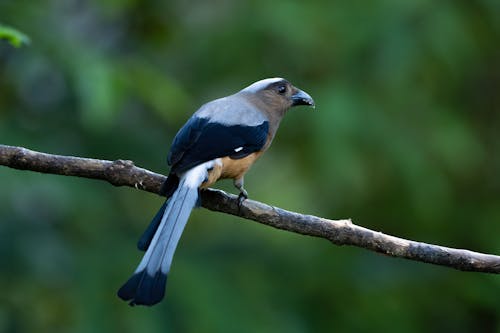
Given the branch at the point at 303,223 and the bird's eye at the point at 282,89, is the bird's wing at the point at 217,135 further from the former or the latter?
the bird's eye at the point at 282,89

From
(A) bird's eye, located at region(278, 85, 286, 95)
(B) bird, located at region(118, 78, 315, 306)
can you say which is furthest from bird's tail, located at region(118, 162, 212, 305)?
(A) bird's eye, located at region(278, 85, 286, 95)

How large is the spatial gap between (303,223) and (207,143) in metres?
0.77

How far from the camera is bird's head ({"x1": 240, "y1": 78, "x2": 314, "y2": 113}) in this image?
5891 mm

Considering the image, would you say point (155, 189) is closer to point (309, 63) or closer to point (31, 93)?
point (31, 93)

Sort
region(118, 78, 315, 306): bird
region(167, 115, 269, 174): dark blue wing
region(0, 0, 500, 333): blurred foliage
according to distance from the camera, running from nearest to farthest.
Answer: region(118, 78, 315, 306): bird, region(167, 115, 269, 174): dark blue wing, region(0, 0, 500, 333): blurred foliage

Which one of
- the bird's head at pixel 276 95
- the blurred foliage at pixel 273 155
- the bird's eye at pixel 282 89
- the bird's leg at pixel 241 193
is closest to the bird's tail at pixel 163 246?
the bird's leg at pixel 241 193

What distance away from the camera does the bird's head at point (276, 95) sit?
5891mm

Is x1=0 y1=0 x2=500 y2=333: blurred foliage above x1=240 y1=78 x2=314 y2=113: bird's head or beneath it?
beneath

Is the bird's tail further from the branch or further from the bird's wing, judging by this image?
the branch

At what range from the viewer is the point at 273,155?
8742 millimetres

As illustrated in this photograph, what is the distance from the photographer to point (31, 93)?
7.45m

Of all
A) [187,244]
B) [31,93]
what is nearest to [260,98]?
[187,244]

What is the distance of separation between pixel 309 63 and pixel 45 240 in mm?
2880

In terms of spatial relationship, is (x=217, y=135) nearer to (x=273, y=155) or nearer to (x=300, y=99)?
(x=300, y=99)
